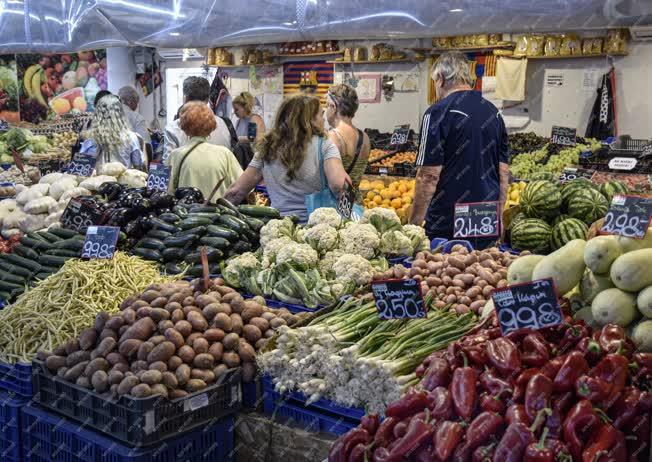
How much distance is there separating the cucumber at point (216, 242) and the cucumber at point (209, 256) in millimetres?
48

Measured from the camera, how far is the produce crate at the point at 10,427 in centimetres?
318

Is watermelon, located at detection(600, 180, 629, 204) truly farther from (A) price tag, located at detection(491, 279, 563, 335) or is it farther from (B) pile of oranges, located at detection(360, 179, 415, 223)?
(A) price tag, located at detection(491, 279, 563, 335)

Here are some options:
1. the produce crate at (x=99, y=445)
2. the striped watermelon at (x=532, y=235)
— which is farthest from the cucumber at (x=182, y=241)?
the striped watermelon at (x=532, y=235)

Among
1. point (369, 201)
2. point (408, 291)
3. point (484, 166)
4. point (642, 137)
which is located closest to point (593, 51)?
point (642, 137)

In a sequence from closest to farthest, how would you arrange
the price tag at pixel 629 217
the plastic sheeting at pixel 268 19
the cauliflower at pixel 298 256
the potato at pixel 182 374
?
the price tag at pixel 629 217 < the potato at pixel 182 374 < the plastic sheeting at pixel 268 19 < the cauliflower at pixel 298 256

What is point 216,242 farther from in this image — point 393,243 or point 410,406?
point 410,406

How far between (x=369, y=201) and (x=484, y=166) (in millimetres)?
2113

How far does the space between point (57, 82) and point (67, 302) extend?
12288mm

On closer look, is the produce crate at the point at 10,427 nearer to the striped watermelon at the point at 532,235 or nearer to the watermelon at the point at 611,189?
the striped watermelon at the point at 532,235

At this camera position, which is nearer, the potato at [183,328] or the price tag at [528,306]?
the price tag at [528,306]

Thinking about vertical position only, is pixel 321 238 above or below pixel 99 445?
above

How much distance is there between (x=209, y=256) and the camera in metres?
4.08

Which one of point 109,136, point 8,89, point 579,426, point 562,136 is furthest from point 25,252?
point 8,89

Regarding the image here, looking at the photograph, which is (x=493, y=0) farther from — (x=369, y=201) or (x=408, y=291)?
(x=369, y=201)
